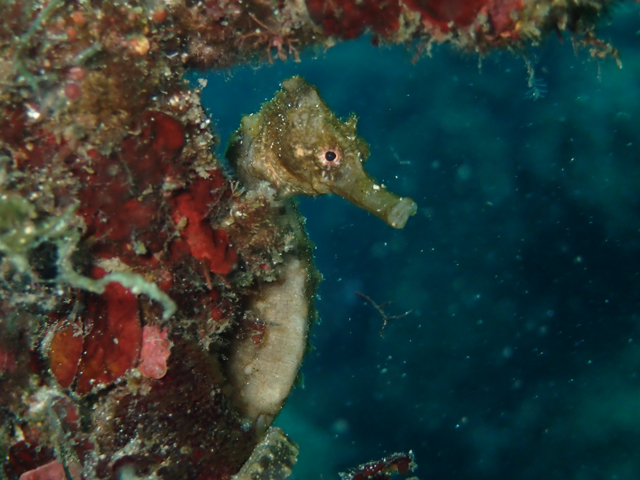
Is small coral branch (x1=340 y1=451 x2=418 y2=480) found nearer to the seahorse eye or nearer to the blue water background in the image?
the seahorse eye

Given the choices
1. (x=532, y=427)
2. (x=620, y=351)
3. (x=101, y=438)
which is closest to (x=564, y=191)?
(x=620, y=351)

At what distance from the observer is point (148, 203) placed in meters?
2.35

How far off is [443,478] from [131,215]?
533 inches

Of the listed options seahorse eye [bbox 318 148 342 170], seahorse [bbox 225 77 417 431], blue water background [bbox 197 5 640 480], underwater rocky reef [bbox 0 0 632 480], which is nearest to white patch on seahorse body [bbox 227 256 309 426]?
seahorse [bbox 225 77 417 431]

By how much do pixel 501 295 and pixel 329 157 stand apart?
1314 cm

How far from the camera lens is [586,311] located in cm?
1357

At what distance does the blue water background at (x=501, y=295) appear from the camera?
12.3 meters

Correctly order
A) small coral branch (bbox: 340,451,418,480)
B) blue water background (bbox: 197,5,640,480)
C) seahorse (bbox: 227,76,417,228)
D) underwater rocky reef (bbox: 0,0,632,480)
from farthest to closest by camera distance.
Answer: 1. blue water background (bbox: 197,5,640,480)
2. small coral branch (bbox: 340,451,418,480)
3. seahorse (bbox: 227,76,417,228)
4. underwater rocky reef (bbox: 0,0,632,480)

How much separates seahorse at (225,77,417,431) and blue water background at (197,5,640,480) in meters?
11.3

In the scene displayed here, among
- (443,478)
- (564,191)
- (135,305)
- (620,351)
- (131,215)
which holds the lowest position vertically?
(443,478)

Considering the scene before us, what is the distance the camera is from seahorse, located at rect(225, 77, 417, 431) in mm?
3027

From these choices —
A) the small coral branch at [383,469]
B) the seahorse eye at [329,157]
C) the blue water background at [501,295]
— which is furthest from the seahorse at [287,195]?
the blue water background at [501,295]

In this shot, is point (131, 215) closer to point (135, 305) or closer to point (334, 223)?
point (135, 305)

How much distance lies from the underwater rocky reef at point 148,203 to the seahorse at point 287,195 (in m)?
0.02
